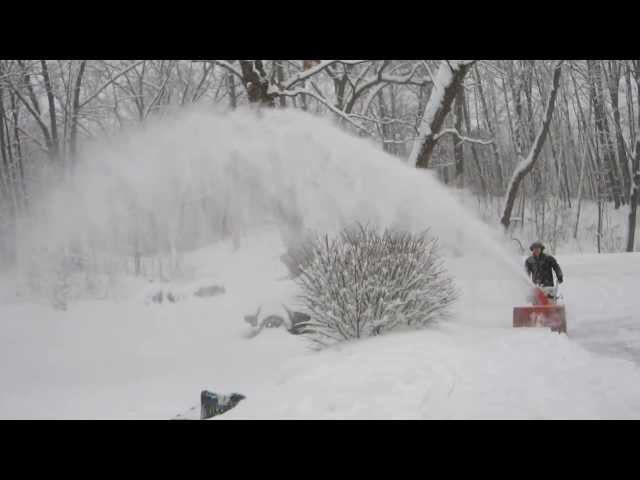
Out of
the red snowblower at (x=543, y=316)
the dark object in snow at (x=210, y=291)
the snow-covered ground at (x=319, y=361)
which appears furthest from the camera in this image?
the dark object in snow at (x=210, y=291)

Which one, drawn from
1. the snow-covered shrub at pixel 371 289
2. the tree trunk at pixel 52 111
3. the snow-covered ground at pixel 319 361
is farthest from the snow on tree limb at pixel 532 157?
the tree trunk at pixel 52 111

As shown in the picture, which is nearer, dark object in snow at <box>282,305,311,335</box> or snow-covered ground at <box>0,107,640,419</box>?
snow-covered ground at <box>0,107,640,419</box>

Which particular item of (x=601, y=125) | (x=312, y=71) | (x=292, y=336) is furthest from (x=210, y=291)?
(x=601, y=125)

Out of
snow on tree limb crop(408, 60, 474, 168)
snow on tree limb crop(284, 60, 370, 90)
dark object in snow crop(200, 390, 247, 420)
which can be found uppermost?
snow on tree limb crop(284, 60, 370, 90)

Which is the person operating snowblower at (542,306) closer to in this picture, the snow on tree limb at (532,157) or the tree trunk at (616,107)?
the snow on tree limb at (532,157)

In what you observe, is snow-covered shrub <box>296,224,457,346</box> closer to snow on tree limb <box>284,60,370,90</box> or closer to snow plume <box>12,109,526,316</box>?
snow plume <box>12,109,526,316</box>

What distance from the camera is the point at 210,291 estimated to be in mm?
19203

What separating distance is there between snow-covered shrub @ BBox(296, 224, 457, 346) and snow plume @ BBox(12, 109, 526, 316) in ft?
5.97

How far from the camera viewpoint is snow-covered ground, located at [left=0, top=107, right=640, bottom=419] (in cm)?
575

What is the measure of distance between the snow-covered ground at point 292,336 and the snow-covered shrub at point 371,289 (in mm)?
366

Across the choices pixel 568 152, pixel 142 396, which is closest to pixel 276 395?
pixel 142 396

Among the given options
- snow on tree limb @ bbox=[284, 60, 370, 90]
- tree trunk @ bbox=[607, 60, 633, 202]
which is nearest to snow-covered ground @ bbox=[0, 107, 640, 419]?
snow on tree limb @ bbox=[284, 60, 370, 90]

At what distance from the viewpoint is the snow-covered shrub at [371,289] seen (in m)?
8.41
